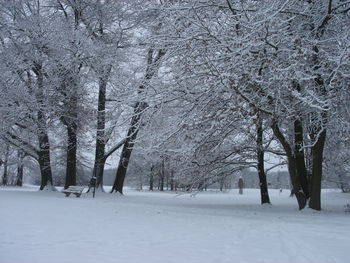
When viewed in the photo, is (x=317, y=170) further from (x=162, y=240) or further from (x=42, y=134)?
(x=42, y=134)

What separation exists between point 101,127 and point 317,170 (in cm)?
1098

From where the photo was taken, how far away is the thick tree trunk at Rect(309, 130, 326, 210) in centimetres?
1103

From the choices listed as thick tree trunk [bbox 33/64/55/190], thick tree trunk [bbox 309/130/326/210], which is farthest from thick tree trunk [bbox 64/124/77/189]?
thick tree trunk [bbox 309/130/326/210]

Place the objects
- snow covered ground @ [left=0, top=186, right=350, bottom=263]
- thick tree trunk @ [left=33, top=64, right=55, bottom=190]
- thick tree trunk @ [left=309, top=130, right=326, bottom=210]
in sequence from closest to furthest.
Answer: snow covered ground @ [left=0, top=186, right=350, bottom=263], thick tree trunk @ [left=309, top=130, right=326, bottom=210], thick tree trunk @ [left=33, top=64, right=55, bottom=190]

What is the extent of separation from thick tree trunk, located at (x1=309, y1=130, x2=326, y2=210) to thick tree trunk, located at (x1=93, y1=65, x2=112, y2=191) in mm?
9704

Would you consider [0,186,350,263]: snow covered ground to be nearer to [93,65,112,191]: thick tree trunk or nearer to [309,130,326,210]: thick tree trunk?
[309,130,326,210]: thick tree trunk

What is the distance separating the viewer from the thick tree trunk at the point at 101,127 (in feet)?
58.2

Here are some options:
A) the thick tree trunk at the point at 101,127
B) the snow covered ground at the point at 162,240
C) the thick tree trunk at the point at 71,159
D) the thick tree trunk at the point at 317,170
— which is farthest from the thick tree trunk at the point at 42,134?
the thick tree trunk at the point at 317,170

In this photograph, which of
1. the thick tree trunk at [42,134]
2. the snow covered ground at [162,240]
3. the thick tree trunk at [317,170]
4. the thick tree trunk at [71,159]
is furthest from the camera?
the thick tree trunk at [71,159]

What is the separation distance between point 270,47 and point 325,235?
484 centimetres

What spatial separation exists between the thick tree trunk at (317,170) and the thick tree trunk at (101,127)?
970 cm

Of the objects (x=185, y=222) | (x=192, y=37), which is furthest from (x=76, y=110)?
(x=185, y=222)

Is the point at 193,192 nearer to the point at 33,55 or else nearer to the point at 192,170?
the point at 192,170

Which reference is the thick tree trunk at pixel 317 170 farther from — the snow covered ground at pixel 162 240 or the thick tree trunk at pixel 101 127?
the thick tree trunk at pixel 101 127
